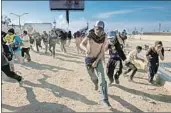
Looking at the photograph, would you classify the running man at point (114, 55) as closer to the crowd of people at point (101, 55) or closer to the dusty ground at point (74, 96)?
the crowd of people at point (101, 55)

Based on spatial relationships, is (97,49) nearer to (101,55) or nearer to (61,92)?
(101,55)

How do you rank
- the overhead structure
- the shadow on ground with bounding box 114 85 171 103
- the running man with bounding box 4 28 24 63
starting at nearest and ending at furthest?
the shadow on ground with bounding box 114 85 171 103 → the running man with bounding box 4 28 24 63 → the overhead structure

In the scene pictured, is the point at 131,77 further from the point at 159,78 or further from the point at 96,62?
the point at 96,62

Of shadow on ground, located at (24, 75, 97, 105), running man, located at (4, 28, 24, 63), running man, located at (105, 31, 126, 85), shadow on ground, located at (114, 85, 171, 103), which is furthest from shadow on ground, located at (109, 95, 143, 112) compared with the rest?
running man, located at (4, 28, 24, 63)

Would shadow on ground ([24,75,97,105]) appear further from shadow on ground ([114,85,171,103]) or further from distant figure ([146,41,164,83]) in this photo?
distant figure ([146,41,164,83])

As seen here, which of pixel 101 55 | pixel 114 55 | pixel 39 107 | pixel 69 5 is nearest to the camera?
pixel 39 107

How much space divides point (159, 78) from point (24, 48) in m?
6.74

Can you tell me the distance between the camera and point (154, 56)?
9.78m

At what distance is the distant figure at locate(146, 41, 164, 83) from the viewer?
31.1ft

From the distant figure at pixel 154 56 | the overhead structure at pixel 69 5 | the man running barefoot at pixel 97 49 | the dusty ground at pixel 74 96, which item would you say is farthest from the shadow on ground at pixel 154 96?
the overhead structure at pixel 69 5

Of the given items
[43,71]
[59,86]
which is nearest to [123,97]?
[59,86]

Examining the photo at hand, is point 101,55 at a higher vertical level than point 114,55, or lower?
higher

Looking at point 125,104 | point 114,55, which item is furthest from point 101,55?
point 114,55

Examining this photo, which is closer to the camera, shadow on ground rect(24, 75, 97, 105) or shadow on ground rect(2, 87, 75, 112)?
shadow on ground rect(2, 87, 75, 112)
